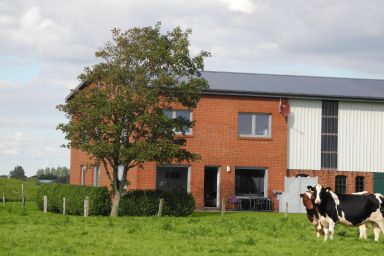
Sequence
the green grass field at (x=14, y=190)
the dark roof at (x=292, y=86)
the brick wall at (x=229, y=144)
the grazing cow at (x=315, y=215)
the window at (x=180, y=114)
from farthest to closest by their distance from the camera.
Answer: the green grass field at (x=14, y=190) < the dark roof at (x=292, y=86) < the brick wall at (x=229, y=144) < the window at (x=180, y=114) < the grazing cow at (x=315, y=215)

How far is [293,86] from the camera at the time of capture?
4669cm

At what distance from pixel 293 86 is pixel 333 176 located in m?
6.10

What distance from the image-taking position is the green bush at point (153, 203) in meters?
34.7

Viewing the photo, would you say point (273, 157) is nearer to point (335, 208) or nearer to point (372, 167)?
point (372, 167)

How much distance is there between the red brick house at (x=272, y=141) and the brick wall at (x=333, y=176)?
0.06m

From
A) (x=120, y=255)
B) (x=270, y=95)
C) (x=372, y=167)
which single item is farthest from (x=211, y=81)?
(x=120, y=255)

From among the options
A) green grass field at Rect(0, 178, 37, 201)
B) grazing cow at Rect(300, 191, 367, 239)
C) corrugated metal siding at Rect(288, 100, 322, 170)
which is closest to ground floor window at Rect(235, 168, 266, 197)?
corrugated metal siding at Rect(288, 100, 322, 170)

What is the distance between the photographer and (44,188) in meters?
40.7

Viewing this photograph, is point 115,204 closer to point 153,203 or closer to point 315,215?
point 153,203

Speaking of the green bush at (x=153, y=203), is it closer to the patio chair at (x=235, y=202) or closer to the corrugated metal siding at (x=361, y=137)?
the patio chair at (x=235, y=202)

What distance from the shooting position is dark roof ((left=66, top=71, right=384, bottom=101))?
4394cm

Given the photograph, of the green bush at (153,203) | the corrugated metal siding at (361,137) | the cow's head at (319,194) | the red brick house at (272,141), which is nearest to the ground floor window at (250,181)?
A: the red brick house at (272,141)

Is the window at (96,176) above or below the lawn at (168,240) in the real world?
above

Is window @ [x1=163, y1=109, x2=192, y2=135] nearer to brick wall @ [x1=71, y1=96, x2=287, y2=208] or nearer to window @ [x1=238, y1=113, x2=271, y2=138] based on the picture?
brick wall @ [x1=71, y1=96, x2=287, y2=208]
